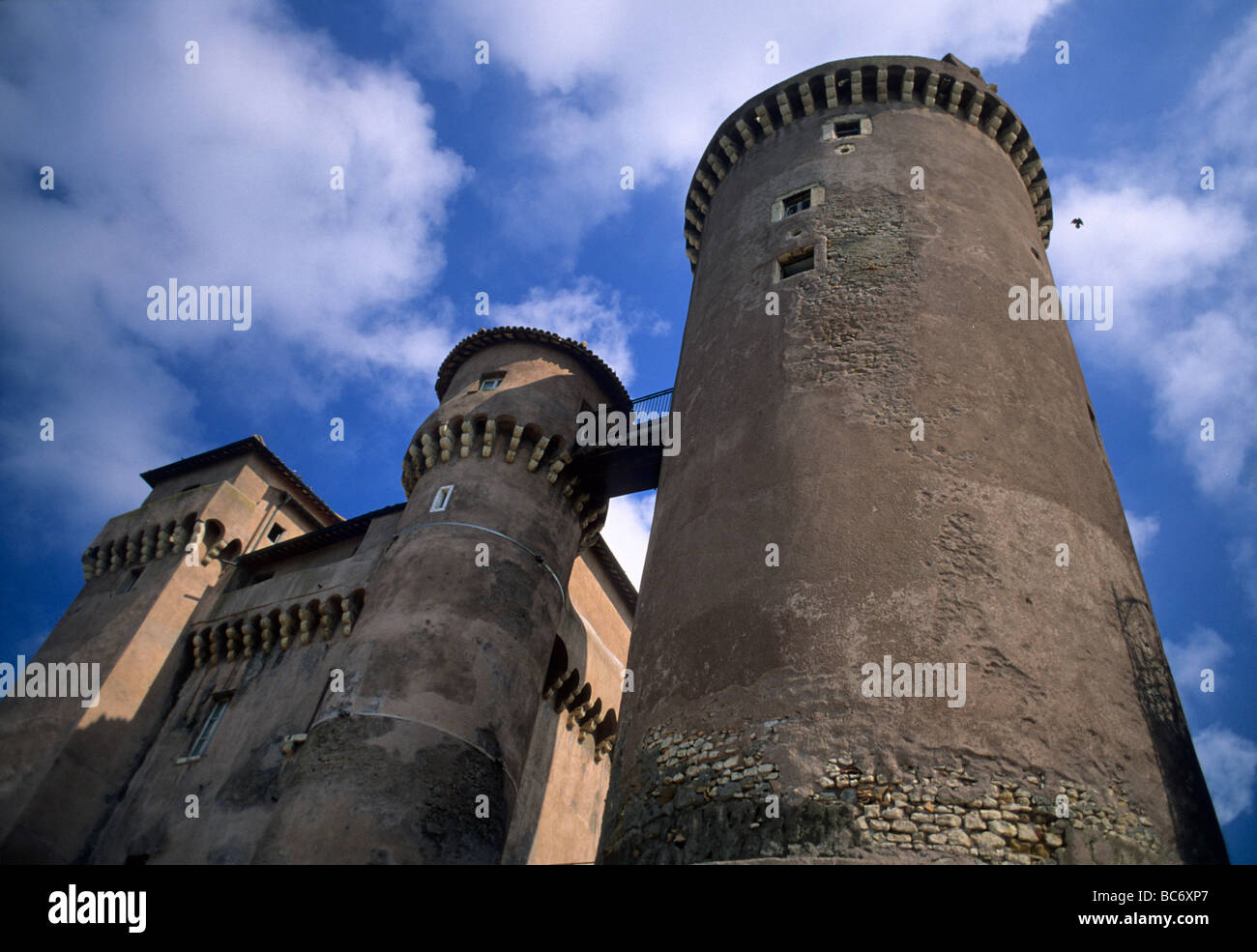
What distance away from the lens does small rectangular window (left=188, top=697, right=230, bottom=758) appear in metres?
19.0

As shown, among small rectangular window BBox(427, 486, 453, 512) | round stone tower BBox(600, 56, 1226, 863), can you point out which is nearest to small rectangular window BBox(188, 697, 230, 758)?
small rectangular window BBox(427, 486, 453, 512)

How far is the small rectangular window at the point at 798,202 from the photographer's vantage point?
15273mm

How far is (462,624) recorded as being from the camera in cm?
1576

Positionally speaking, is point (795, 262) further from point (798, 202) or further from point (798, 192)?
point (798, 192)

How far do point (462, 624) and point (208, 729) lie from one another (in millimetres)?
8029

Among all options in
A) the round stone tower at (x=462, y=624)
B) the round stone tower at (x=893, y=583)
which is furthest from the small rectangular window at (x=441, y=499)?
the round stone tower at (x=893, y=583)

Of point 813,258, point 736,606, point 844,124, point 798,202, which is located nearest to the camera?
point 736,606

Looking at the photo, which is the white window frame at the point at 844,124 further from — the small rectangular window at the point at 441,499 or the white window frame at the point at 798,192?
the small rectangular window at the point at 441,499

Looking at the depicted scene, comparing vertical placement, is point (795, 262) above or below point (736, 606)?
above

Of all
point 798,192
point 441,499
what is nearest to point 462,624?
point 441,499

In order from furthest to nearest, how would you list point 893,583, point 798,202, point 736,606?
point 798,202 < point 736,606 < point 893,583
